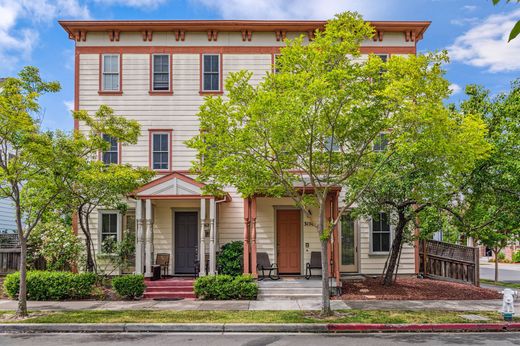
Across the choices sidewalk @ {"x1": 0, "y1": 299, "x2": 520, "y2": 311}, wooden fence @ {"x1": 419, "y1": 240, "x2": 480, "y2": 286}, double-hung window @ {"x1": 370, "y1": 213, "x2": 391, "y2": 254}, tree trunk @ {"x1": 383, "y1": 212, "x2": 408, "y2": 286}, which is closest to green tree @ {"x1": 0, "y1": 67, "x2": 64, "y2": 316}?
sidewalk @ {"x1": 0, "y1": 299, "x2": 520, "y2": 311}

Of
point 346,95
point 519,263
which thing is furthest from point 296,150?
point 519,263

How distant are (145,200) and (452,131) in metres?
10.9

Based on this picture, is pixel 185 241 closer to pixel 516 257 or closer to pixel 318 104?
pixel 318 104

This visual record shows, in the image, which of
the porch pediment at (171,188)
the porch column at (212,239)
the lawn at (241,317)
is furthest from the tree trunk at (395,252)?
the porch pediment at (171,188)

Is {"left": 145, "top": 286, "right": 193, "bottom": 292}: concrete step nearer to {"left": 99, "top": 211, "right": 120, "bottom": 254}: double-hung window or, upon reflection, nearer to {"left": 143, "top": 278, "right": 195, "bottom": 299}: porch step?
{"left": 143, "top": 278, "right": 195, "bottom": 299}: porch step

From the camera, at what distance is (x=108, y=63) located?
2108 cm

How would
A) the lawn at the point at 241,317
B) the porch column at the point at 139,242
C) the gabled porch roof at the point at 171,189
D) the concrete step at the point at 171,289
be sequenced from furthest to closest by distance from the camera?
the gabled porch roof at the point at 171,189 → the porch column at the point at 139,242 → the concrete step at the point at 171,289 → the lawn at the point at 241,317

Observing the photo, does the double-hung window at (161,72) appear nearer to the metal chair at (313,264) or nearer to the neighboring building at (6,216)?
the metal chair at (313,264)

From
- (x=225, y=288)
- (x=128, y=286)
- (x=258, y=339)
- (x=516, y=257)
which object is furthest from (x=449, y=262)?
(x=516, y=257)

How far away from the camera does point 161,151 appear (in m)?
20.7

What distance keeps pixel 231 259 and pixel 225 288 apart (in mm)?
2190

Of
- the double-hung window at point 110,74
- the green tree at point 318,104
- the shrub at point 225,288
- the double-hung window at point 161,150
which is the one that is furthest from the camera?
the double-hung window at point 110,74

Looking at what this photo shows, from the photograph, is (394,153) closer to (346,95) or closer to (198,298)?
(346,95)

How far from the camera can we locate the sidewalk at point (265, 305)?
1483 centimetres
